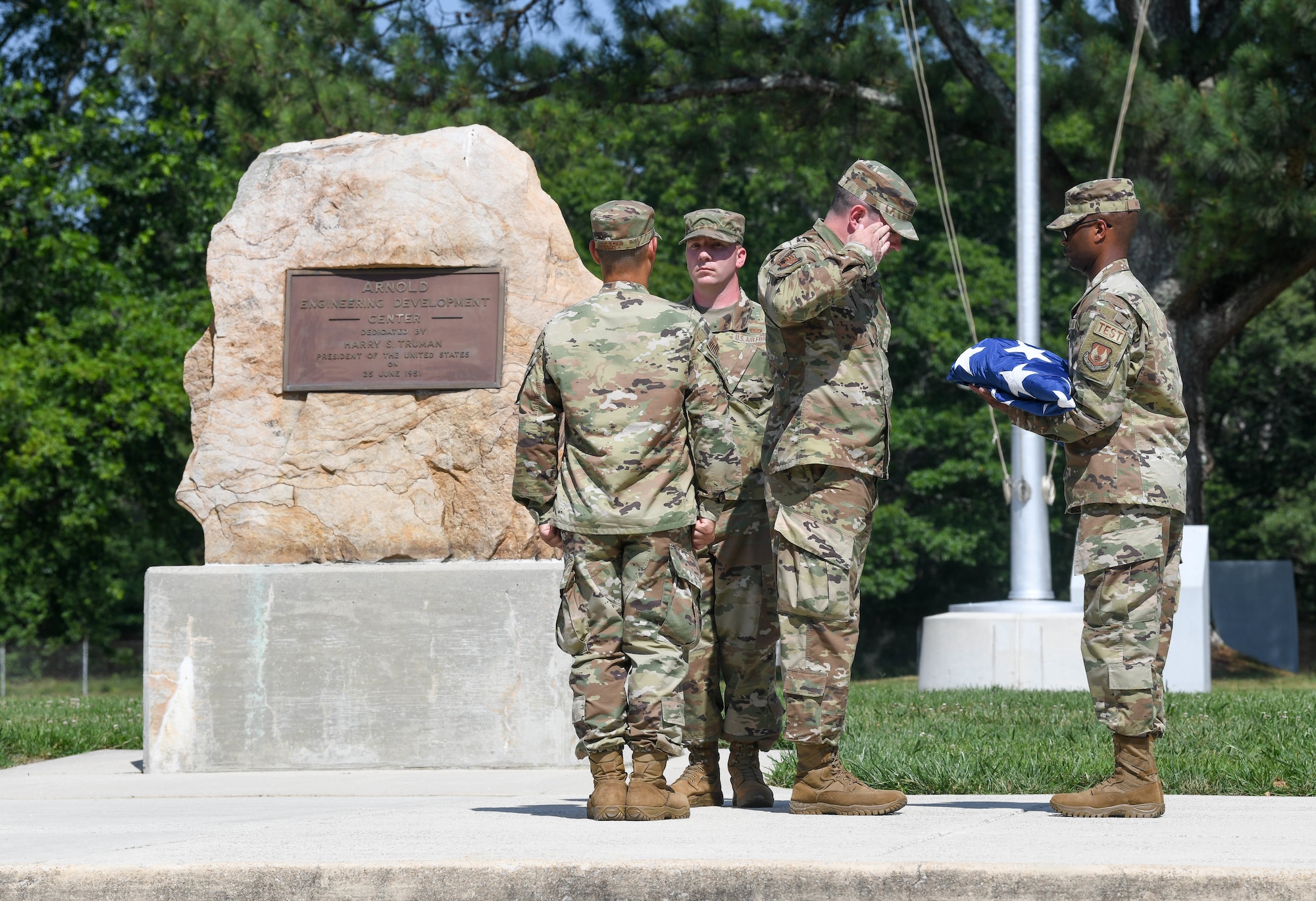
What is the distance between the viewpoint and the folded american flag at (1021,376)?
14.7ft

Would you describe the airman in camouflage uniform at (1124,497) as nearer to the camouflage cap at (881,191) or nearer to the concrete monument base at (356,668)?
the camouflage cap at (881,191)

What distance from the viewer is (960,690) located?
34.2 feet

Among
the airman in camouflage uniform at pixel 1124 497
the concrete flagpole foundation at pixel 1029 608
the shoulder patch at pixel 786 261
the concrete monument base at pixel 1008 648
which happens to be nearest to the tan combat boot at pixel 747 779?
the airman in camouflage uniform at pixel 1124 497

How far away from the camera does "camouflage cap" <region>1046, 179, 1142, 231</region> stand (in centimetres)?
464

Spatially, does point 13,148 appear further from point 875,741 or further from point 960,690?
point 875,741

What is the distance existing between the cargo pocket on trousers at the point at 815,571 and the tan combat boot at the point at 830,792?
44cm

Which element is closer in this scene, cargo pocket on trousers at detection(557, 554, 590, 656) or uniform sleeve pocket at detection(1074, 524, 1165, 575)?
uniform sleeve pocket at detection(1074, 524, 1165, 575)

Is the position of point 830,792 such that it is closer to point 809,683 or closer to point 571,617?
point 809,683

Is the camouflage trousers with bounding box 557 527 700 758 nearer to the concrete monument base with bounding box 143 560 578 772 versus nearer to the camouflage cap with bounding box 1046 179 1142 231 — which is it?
the camouflage cap with bounding box 1046 179 1142 231

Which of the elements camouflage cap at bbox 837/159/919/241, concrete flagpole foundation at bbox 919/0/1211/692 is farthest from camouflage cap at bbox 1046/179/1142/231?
concrete flagpole foundation at bbox 919/0/1211/692

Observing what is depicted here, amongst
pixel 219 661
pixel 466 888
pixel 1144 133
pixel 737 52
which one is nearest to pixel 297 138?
pixel 737 52

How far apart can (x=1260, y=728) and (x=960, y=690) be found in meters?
3.48

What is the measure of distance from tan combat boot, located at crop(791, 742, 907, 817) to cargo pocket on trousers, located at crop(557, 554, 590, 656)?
738 millimetres

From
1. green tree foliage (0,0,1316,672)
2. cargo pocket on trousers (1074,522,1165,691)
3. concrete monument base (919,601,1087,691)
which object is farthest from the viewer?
green tree foliage (0,0,1316,672)
